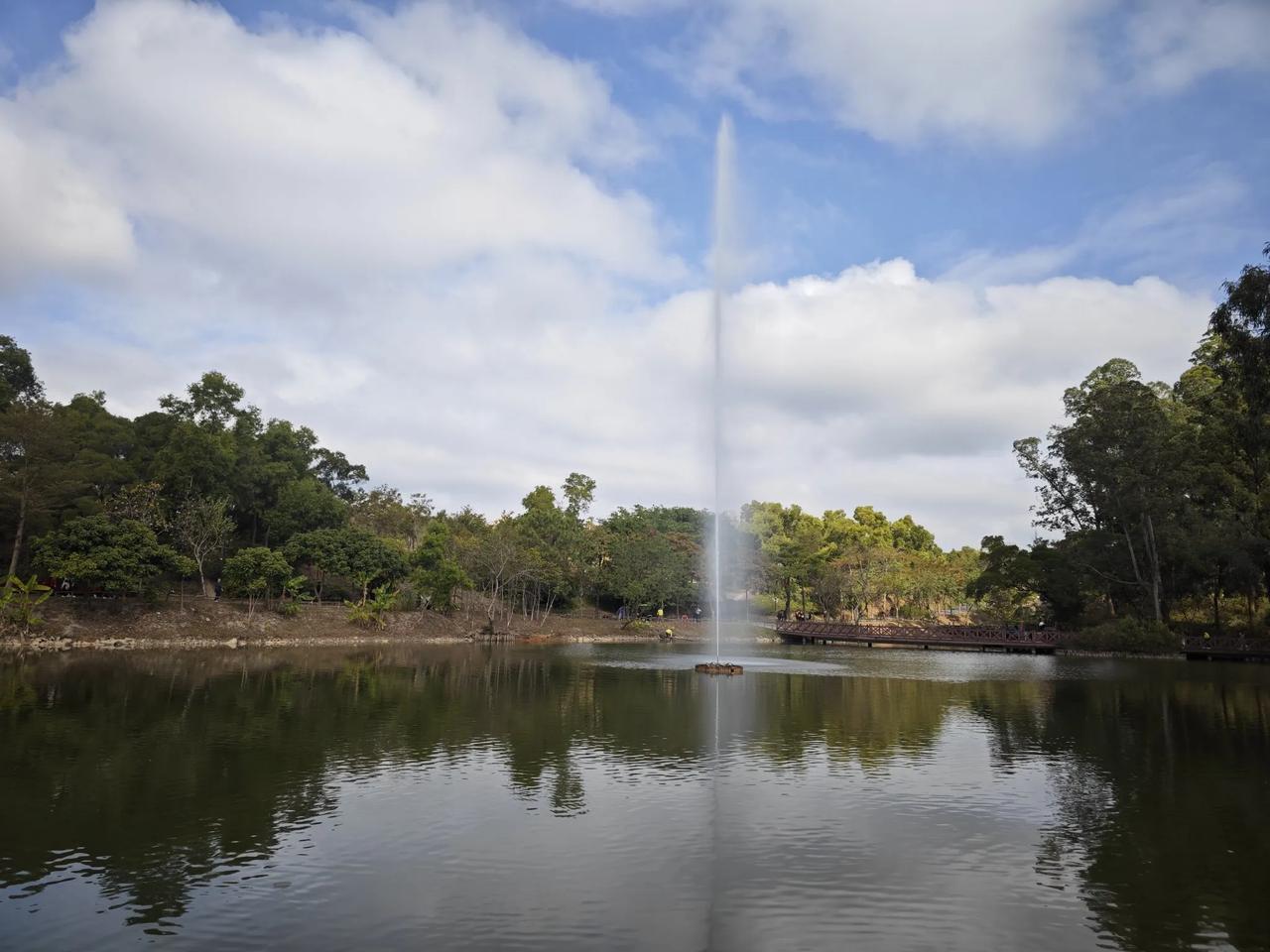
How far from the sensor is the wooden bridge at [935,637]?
188ft

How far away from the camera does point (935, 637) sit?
62.7 meters

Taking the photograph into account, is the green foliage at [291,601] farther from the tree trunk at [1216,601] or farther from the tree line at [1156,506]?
the tree trunk at [1216,601]

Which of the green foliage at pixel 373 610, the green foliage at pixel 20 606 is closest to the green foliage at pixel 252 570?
the green foliage at pixel 373 610

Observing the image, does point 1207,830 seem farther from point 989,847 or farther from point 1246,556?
point 1246,556

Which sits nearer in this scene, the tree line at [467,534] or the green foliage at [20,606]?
the green foliage at [20,606]

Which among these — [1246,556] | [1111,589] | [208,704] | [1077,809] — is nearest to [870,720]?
[1077,809]

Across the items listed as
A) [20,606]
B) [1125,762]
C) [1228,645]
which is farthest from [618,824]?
[1228,645]

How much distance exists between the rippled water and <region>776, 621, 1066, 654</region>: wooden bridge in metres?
32.2

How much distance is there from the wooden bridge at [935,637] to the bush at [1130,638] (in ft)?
7.61

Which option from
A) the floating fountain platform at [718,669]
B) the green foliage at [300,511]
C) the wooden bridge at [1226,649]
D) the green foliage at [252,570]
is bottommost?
the floating fountain platform at [718,669]

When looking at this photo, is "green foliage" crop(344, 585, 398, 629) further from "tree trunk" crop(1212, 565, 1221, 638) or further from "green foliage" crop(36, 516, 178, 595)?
"tree trunk" crop(1212, 565, 1221, 638)

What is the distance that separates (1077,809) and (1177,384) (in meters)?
56.6

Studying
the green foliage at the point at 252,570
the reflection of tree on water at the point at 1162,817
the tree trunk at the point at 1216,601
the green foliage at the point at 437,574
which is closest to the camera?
the reflection of tree on water at the point at 1162,817

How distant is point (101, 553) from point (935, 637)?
56.9m
